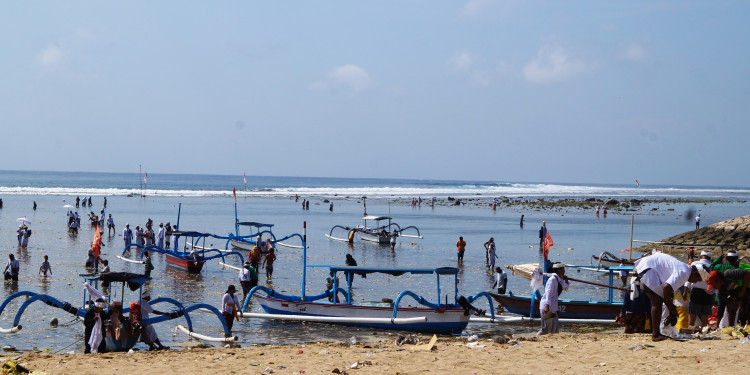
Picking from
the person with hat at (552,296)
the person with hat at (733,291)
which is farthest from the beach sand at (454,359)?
the person with hat at (733,291)

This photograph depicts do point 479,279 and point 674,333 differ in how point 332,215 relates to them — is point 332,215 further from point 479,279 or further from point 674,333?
point 674,333

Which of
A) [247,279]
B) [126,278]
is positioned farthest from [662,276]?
[247,279]

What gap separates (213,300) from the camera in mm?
20734

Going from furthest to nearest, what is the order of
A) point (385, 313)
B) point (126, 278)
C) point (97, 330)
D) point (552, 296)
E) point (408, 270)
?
point (408, 270), point (385, 313), point (126, 278), point (552, 296), point (97, 330)

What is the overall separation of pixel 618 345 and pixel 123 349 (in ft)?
30.1

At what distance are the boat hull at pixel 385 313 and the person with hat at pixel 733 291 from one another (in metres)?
5.82

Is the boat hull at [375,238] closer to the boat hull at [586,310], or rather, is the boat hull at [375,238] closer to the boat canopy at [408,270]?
the boat hull at [586,310]

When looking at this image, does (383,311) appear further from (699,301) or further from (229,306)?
(699,301)

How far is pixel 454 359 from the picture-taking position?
11.0m

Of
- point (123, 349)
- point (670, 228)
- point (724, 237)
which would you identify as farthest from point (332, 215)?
point (123, 349)

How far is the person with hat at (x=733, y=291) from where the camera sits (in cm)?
1212

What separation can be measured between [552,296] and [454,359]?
3.10 m

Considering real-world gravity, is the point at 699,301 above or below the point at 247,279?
above

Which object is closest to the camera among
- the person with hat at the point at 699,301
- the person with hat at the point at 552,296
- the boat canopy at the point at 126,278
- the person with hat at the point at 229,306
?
the person with hat at the point at 699,301
